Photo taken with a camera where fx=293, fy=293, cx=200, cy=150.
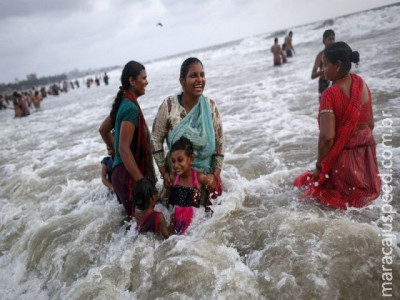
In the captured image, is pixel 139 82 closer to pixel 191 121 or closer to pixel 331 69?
pixel 191 121

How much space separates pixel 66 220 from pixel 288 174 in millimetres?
2782

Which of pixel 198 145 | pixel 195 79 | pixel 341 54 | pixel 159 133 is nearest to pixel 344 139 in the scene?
pixel 341 54

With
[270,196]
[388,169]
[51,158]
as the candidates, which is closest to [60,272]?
[270,196]

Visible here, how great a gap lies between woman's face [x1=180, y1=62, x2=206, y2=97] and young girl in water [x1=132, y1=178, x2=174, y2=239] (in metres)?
0.91

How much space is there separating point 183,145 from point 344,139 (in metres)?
1.46

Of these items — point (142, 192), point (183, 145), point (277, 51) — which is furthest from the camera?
point (277, 51)

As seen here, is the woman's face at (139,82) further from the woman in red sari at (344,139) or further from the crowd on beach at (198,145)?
the woman in red sari at (344,139)

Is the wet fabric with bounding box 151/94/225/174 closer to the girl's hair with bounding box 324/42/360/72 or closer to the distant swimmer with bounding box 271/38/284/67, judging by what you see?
the girl's hair with bounding box 324/42/360/72

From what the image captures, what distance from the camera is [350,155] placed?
272cm

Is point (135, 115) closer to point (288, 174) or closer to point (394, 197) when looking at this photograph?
point (288, 174)

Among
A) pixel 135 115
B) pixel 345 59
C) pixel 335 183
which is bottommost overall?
pixel 335 183

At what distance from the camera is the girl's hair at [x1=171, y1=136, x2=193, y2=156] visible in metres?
2.62

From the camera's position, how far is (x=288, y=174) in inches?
149

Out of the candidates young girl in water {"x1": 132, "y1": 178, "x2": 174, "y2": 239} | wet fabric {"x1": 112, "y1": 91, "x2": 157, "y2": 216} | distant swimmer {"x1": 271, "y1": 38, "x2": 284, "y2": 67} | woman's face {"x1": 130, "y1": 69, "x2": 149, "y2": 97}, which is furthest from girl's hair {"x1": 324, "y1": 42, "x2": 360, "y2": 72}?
distant swimmer {"x1": 271, "y1": 38, "x2": 284, "y2": 67}
